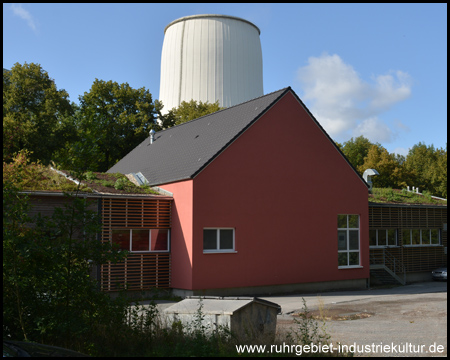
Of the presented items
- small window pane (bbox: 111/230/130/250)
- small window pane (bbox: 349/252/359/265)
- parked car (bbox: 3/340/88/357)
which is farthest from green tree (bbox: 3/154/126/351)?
small window pane (bbox: 349/252/359/265)

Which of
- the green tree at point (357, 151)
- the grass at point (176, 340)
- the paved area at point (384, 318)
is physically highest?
the green tree at point (357, 151)

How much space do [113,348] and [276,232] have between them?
12.3 metres

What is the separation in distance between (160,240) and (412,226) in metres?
13.8

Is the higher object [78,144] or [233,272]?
[78,144]

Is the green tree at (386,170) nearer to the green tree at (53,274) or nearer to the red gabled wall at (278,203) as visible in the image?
the red gabled wall at (278,203)

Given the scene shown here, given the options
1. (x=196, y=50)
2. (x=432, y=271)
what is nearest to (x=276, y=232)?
(x=432, y=271)

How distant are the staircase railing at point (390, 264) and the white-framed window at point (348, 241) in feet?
7.00

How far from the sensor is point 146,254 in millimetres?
18734

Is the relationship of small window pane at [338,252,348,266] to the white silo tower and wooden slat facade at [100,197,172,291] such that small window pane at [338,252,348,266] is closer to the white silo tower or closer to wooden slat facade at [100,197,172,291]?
wooden slat facade at [100,197,172,291]

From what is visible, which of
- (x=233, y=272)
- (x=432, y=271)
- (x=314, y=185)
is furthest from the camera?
(x=432, y=271)

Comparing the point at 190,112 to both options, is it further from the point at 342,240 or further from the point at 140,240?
the point at 140,240

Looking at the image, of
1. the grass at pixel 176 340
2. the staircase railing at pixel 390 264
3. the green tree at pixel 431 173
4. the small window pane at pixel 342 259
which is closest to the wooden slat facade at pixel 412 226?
the staircase railing at pixel 390 264

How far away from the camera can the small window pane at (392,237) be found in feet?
83.9

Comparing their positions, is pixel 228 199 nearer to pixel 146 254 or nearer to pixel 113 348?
pixel 146 254
